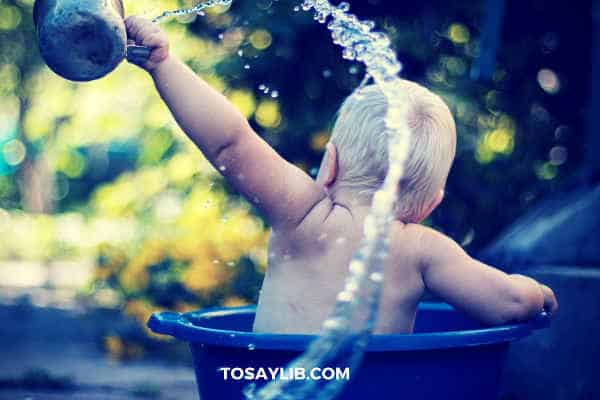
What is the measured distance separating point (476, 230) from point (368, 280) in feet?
6.15

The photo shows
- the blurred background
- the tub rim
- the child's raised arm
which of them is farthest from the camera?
the blurred background

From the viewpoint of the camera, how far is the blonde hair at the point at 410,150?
140 cm

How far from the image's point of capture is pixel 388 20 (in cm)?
300

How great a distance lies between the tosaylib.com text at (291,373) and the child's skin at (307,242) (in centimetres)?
15

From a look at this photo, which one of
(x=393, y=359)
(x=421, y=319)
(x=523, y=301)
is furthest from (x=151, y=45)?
(x=421, y=319)

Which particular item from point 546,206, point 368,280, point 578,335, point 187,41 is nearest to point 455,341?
point 368,280

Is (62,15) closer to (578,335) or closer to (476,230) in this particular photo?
(578,335)

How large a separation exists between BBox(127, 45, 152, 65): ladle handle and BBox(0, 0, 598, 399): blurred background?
1.29 meters

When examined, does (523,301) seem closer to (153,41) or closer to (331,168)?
(331,168)

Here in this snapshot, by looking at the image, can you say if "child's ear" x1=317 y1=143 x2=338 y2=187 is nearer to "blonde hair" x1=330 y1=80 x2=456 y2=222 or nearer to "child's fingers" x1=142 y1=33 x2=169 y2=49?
"blonde hair" x1=330 y1=80 x2=456 y2=222

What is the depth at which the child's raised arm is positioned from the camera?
4.23 feet

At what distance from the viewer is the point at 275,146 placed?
10.2 ft

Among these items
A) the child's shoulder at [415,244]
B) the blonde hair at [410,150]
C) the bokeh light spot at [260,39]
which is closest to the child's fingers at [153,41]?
the blonde hair at [410,150]

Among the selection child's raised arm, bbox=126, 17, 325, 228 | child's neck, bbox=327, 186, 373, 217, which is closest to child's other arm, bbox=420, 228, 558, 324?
child's neck, bbox=327, 186, 373, 217
